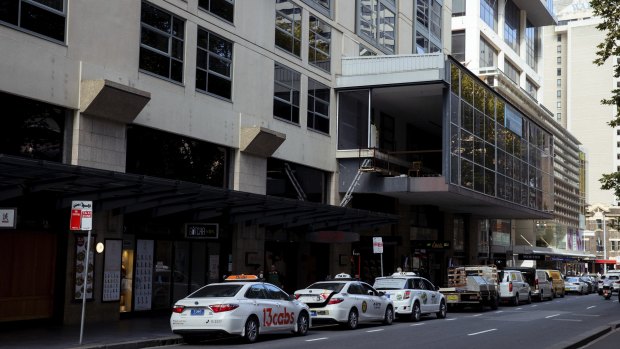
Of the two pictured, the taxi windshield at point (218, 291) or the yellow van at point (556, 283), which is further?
the yellow van at point (556, 283)

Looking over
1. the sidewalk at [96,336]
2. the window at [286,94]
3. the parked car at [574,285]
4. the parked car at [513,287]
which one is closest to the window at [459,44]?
the parked car at [574,285]

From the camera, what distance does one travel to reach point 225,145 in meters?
27.3

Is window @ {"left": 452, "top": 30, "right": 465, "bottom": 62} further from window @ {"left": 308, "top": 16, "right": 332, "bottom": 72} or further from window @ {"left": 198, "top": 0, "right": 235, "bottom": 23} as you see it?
window @ {"left": 198, "top": 0, "right": 235, "bottom": 23}

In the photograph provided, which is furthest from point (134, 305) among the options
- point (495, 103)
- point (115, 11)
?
point (495, 103)

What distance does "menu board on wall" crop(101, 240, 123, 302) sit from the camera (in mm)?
22078

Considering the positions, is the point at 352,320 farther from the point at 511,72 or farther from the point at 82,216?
the point at 511,72

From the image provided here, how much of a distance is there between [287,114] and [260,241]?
5.54 metres

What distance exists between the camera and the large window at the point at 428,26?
→ 1745 inches

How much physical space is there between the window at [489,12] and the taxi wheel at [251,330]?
51.0 metres

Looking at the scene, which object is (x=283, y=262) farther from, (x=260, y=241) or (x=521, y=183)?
(x=521, y=183)

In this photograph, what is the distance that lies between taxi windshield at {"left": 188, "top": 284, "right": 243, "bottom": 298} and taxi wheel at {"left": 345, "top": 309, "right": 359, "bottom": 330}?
501 centimetres

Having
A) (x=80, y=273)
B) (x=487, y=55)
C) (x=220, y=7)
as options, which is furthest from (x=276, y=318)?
(x=487, y=55)

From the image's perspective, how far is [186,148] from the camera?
1004 inches

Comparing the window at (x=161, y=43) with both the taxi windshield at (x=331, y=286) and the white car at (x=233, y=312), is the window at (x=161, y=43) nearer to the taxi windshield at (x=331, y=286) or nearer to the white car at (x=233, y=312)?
the taxi windshield at (x=331, y=286)
